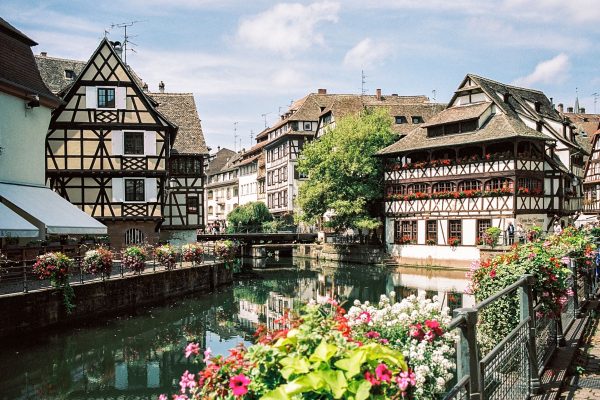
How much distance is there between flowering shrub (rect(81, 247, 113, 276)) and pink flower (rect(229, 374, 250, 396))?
66.1 feet

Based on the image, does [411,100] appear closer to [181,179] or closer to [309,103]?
[309,103]

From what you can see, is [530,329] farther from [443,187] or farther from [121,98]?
[443,187]

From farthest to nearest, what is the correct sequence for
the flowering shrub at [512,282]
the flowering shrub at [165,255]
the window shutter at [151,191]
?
the window shutter at [151,191]
the flowering shrub at [165,255]
the flowering shrub at [512,282]

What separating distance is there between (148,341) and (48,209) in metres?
9.37

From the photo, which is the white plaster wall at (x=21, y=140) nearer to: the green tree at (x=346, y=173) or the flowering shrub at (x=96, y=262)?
the flowering shrub at (x=96, y=262)

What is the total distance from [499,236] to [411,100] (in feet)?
118

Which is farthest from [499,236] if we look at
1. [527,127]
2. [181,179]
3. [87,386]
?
[87,386]

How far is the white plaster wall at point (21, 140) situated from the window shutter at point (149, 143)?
24.6ft

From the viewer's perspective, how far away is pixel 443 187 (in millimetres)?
42438

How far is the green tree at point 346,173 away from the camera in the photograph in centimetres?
4688

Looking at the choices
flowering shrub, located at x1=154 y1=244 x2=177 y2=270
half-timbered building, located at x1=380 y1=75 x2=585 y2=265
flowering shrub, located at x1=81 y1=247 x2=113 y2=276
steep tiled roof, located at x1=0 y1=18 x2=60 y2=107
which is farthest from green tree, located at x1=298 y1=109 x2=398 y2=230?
flowering shrub, located at x1=81 y1=247 x2=113 y2=276

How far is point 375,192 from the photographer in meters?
47.9

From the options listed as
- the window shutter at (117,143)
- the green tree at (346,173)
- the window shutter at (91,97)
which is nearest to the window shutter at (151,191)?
the window shutter at (117,143)

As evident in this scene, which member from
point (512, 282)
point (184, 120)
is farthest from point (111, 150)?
point (512, 282)
